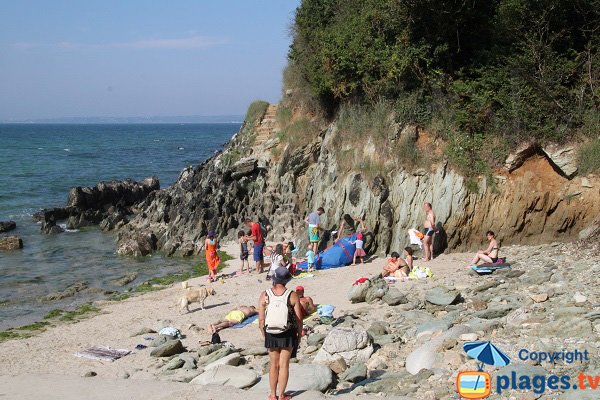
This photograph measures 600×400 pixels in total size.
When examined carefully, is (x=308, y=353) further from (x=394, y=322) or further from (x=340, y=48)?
(x=340, y=48)

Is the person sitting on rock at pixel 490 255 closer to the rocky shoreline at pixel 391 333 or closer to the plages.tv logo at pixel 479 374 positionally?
the rocky shoreline at pixel 391 333

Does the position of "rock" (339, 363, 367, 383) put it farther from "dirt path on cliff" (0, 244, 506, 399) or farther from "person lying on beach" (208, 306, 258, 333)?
"person lying on beach" (208, 306, 258, 333)

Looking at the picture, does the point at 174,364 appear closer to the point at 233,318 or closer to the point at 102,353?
the point at 102,353

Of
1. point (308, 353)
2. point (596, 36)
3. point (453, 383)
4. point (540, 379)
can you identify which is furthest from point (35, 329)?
point (596, 36)

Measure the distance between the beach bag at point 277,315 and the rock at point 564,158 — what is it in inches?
473

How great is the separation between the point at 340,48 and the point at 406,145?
5.43 metres

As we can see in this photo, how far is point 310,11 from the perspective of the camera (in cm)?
2745

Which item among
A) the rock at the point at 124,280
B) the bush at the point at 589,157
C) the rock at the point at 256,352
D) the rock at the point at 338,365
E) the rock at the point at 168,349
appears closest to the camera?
the rock at the point at 338,365

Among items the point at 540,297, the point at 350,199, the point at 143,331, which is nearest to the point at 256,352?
the point at 143,331

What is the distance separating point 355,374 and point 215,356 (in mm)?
3217

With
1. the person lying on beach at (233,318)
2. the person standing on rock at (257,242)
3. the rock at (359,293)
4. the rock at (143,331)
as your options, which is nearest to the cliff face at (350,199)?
the person standing on rock at (257,242)

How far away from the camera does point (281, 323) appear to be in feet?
25.4

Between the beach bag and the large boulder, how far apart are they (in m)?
2.72

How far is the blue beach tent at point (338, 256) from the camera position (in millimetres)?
18812
